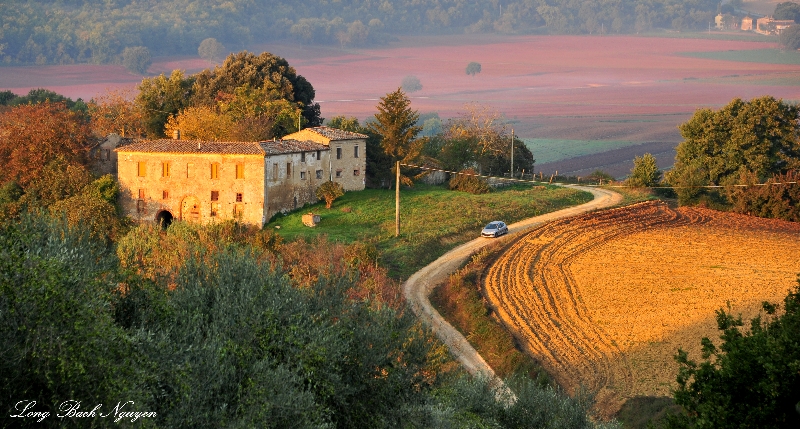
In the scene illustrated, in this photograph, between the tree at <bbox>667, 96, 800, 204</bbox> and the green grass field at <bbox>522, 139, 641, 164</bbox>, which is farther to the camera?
the green grass field at <bbox>522, 139, 641, 164</bbox>

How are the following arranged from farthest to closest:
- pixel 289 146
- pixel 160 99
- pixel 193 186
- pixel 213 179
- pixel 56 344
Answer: pixel 160 99
pixel 289 146
pixel 193 186
pixel 213 179
pixel 56 344

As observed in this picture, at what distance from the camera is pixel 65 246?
58.2 ft

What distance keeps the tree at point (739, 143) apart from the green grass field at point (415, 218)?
1407 cm

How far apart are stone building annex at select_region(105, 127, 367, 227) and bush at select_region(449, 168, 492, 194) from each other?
14753mm

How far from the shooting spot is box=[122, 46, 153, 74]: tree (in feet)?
557

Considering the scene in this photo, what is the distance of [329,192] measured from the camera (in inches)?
2383

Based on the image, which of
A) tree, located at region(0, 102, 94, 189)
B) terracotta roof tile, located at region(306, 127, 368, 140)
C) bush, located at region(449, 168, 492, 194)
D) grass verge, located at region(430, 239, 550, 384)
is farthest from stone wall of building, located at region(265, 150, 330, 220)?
tree, located at region(0, 102, 94, 189)

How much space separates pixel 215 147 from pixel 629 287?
26.3 metres

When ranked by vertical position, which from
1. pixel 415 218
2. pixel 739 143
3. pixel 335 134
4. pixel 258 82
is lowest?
pixel 415 218

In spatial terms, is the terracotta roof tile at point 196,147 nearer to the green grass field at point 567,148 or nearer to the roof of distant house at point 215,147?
the roof of distant house at point 215,147

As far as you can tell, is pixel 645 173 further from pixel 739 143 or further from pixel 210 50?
pixel 210 50

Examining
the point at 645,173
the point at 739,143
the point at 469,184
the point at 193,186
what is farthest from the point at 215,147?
the point at 739,143

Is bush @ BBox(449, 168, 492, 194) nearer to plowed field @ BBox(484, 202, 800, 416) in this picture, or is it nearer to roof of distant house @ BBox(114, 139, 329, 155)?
plowed field @ BBox(484, 202, 800, 416)

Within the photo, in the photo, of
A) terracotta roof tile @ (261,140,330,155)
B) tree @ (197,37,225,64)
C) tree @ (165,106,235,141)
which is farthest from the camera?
tree @ (197,37,225,64)
